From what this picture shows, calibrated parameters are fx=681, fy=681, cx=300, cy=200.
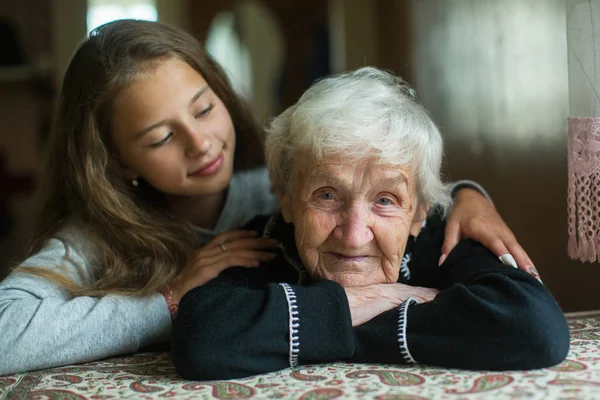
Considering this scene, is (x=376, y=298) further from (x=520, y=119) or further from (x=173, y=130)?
(x=520, y=119)

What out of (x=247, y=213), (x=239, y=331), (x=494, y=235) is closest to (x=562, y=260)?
(x=494, y=235)

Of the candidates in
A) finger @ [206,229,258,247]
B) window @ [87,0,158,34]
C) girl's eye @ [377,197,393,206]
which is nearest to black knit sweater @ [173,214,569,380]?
girl's eye @ [377,197,393,206]

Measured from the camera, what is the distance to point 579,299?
2.09 meters

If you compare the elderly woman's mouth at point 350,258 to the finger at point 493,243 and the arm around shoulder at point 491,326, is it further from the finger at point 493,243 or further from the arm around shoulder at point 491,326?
the finger at point 493,243

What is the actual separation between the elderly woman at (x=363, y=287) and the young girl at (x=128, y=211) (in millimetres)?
202

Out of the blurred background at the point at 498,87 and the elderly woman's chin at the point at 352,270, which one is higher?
the blurred background at the point at 498,87

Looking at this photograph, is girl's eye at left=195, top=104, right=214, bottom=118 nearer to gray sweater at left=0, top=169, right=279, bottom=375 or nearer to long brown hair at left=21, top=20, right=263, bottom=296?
long brown hair at left=21, top=20, right=263, bottom=296

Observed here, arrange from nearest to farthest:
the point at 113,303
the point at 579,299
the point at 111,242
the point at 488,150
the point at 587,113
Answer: the point at 587,113 → the point at 113,303 → the point at 111,242 → the point at 579,299 → the point at 488,150

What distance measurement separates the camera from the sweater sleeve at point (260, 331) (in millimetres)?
1329

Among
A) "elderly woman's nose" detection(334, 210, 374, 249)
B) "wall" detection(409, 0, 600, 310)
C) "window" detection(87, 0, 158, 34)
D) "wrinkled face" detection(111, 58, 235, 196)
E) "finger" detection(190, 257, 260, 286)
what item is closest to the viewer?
"elderly woman's nose" detection(334, 210, 374, 249)

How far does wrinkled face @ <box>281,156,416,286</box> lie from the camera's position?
1.42 meters

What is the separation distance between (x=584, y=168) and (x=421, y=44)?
1.35 m

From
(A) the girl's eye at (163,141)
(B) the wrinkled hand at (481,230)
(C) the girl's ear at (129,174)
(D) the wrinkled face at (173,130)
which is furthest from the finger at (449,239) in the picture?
(C) the girl's ear at (129,174)

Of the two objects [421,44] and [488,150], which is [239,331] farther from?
[421,44]
